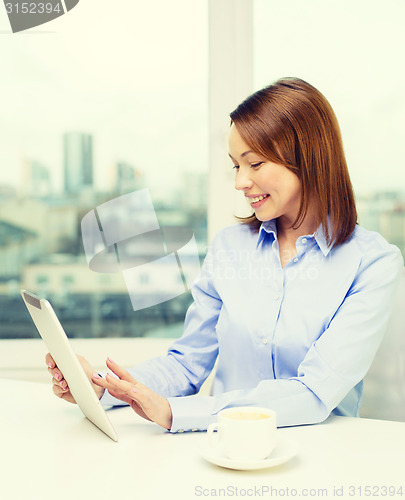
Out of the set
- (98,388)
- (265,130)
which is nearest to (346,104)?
(265,130)

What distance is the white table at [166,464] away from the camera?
0.75 metres

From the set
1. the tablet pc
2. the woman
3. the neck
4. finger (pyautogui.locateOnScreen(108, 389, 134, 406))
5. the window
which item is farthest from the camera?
the window

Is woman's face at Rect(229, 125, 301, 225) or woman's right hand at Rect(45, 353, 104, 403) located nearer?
woman's right hand at Rect(45, 353, 104, 403)

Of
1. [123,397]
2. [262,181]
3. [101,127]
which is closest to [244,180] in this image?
[262,181]

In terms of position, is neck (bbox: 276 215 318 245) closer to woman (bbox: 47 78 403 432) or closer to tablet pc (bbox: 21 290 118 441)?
woman (bbox: 47 78 403 432)

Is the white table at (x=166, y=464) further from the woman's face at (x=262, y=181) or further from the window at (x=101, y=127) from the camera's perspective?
the window at (x=101, y=127)

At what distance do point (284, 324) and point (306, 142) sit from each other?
0.43 metres

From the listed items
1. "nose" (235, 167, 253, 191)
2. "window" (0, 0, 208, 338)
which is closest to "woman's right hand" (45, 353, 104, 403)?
"nose" (235, 167, 253, 191)

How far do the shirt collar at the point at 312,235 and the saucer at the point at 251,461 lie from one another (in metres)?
0.61

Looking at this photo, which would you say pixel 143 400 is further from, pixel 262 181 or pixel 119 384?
pixel 262 181

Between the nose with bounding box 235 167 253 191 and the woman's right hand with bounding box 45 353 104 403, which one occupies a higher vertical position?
the nose with bounding box 235 167 253 191

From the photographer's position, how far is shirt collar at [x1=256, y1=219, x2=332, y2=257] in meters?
1.38

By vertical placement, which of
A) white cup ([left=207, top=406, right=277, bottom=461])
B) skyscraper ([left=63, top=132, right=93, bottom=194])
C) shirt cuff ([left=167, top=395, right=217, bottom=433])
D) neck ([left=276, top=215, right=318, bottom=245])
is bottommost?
shirt cuff ([left=167, top=395, right=217, bottom=433])

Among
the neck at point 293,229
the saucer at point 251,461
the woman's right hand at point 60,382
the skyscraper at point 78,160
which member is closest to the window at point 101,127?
the skyscraper at point 78,160
